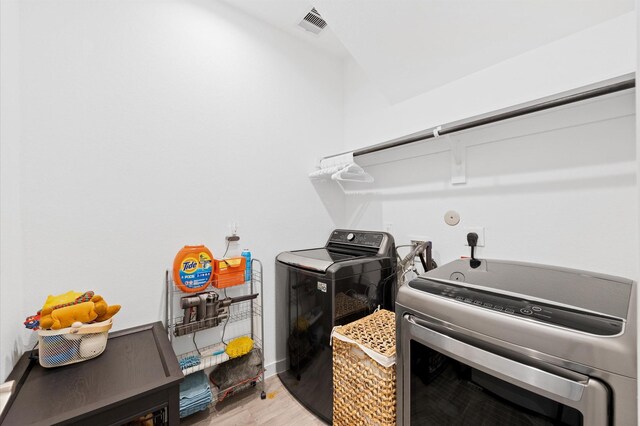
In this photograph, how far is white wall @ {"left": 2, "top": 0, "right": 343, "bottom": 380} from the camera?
122cm

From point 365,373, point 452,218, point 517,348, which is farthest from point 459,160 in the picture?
point 365,373

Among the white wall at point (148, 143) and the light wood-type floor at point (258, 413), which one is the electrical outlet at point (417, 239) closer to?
the white wall at point (148, 143)

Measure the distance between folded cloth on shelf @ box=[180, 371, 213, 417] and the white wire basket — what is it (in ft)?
2.00

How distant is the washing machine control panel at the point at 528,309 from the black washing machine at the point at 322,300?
22.2 inches

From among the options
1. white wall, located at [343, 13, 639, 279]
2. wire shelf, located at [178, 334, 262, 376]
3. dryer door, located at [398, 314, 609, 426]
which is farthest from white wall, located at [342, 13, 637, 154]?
wire shelf, located at [178, 334, 262, 376]

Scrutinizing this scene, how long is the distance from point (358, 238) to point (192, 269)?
3.72ft

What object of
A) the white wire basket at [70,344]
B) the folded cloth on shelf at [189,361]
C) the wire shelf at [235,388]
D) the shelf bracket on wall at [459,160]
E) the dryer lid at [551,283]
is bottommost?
the wire shelf at [235,388]

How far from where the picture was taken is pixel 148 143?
1480 millimetres

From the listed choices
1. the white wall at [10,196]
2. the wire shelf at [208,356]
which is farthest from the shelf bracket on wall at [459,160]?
the white wall at [10,196]

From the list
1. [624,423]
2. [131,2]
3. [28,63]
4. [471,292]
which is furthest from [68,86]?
[624,423]

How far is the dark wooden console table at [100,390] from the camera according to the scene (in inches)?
30.9

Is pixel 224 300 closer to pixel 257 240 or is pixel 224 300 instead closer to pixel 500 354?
pixel 257 240

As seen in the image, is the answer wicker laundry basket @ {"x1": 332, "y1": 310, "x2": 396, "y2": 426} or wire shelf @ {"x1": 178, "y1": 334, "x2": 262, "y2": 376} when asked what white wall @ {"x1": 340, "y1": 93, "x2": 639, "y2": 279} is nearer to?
wicker laundry basket @ {"x1": 332, "y1": 310, "x2": 396, "y2": 426}

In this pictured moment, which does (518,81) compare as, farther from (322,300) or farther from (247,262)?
(247,262)
